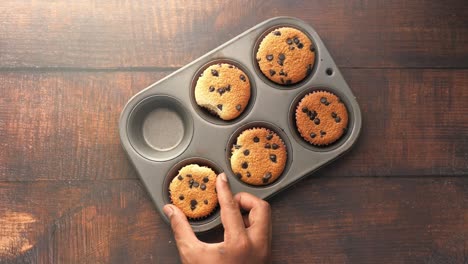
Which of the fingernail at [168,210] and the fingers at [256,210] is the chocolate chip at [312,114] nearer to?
the fingers at [256,210]

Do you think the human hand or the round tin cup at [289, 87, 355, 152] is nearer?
the human hand

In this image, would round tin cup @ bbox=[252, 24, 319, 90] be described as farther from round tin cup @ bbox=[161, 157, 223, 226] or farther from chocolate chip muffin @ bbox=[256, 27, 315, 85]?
round tin cup @ bbox=[161, 157, 223, 226]

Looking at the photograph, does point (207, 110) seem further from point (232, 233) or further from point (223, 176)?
point (232, 233)

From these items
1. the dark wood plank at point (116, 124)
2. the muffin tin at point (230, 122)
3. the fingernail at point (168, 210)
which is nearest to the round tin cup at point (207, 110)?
the muffin tin at point (230, 122)

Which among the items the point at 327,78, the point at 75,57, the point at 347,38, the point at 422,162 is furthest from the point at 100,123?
the point at 422,162

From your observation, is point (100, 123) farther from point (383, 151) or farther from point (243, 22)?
point (383, 151)

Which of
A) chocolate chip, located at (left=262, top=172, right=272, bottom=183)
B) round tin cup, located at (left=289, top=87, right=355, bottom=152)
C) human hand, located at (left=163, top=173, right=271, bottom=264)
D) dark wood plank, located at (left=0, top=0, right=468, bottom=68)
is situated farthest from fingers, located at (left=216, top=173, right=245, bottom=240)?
dark wood plank, located at (left=0, top=0, right=468, bottom=68)
